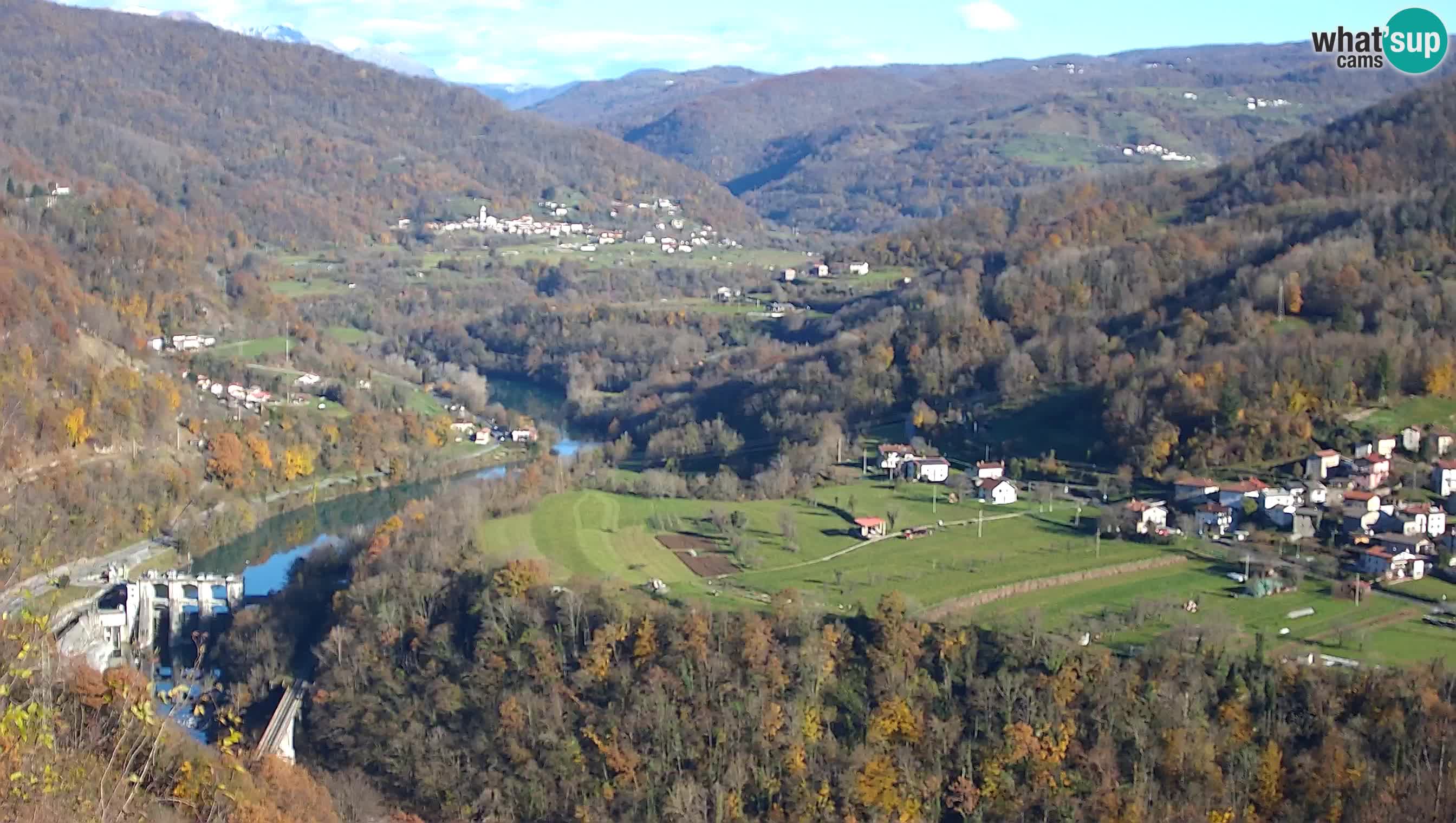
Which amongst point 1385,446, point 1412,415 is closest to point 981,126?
point 1412,415

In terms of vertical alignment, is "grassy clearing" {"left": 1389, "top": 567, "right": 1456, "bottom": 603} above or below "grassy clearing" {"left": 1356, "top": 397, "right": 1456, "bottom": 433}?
below

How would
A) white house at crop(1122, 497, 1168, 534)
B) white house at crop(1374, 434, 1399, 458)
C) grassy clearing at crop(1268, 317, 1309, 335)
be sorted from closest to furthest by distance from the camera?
white house at crop(1122, 497, 1168, 534), white house at crop(1374, 434, 1399, 458), grassy clearing at crop(1268, 317, 1309, 335)

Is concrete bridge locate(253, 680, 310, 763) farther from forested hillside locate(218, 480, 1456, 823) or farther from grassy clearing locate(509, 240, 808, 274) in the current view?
grassy clearing locate(509, 240, 808, 274)

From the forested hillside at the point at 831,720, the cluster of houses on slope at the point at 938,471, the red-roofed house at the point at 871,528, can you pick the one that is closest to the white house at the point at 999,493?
the cluster of houses on slope at the point at 938,471

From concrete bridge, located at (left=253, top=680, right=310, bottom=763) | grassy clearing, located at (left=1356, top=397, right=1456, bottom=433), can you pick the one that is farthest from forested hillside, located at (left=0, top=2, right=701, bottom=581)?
grassy clearing, located at (left=1356, top=397, right=1456, bottom=433)

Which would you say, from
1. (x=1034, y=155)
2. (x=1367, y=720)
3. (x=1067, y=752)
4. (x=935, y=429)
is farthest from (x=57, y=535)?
(x=1034, y=155)

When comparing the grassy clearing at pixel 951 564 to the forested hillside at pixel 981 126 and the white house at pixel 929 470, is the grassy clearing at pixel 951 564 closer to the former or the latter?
the white house at pixel 929 470
